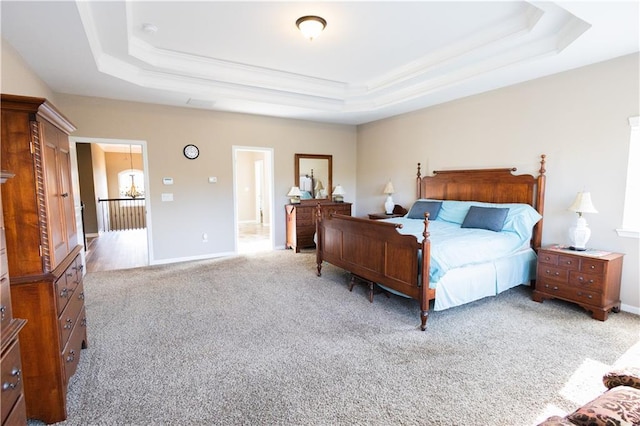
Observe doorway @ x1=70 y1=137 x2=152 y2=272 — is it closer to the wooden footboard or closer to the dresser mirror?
the dresser mirror

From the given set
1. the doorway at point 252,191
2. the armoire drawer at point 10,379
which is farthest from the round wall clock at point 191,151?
the armoire drawer at point 10,379

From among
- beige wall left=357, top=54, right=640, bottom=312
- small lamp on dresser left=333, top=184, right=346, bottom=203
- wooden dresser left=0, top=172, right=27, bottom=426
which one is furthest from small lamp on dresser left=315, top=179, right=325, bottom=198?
wooden dresser left=0, top=172, right=27, bottom=426

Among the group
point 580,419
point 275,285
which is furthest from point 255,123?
point 580,419

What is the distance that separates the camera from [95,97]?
475 centimetres

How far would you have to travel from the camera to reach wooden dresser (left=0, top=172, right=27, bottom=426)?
116cm

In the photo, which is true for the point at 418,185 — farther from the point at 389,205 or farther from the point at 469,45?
the point at 469,45

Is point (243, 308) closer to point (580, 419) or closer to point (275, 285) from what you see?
point (275, 285)

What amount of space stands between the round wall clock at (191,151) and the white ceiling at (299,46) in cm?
69

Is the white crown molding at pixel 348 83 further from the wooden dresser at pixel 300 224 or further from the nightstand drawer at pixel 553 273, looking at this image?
the nightstand drawer at pixel 553 273

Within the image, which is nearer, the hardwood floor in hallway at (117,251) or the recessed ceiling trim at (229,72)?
the recessed ceiling trim at (229,72)

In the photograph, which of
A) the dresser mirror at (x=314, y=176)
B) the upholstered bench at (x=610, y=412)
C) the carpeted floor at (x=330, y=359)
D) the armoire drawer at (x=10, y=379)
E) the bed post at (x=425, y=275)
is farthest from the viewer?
the dresser mirror at (x=314, y=176)

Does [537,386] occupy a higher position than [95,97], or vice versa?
[95,97]

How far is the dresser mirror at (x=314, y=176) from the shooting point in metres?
6.64

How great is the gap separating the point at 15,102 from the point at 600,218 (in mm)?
5102
